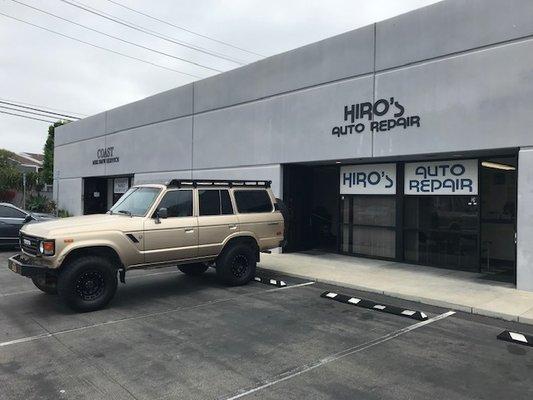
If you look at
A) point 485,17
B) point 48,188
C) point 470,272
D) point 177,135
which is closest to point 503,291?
point 470,272

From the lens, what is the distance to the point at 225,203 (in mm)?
9328

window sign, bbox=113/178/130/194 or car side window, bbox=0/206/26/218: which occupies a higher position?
window sign, bbox=113/178/130/194

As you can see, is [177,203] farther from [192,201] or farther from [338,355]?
[338,355]

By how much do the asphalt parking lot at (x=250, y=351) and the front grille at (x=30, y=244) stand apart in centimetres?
96

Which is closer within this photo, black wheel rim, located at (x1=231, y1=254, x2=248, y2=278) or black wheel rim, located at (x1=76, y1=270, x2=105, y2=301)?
black wheel rim, located at (x1=76, y1=270, x2=105, y2=301)

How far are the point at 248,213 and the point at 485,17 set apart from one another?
20.8 feet

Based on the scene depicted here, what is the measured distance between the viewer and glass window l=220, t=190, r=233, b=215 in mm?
9277

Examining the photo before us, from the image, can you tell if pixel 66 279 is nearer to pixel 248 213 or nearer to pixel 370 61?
pixel 248 213

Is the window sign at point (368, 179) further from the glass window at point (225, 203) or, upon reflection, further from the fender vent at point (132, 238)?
the fender vent at point (132, 238)

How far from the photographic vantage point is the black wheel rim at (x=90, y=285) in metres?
→ 7.14

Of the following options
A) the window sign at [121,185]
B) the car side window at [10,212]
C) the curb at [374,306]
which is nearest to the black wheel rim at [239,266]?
the curb at [374,306]

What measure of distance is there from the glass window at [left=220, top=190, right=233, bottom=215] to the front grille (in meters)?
3.49

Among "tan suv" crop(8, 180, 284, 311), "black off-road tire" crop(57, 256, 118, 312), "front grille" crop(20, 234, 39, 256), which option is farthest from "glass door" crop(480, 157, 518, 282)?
"front grille" crop(20, 234, 39, 256)

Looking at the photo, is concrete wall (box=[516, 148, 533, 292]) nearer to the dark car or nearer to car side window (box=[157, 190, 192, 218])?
car side window (box=[157, 190, 192, 218])
